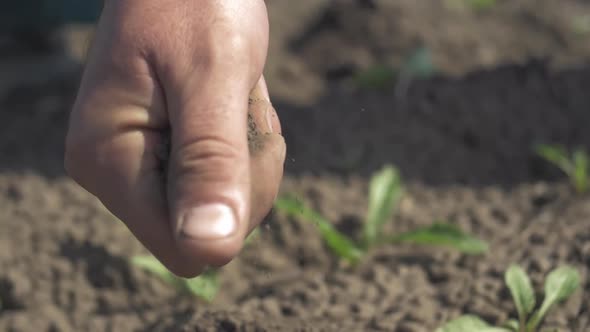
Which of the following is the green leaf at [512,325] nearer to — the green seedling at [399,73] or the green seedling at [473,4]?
the green seedling at [399,73]

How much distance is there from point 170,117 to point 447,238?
114cm

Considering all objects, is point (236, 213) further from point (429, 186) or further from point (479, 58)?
point (479, 58)

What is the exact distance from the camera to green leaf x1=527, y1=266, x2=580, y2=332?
1366 millimetres

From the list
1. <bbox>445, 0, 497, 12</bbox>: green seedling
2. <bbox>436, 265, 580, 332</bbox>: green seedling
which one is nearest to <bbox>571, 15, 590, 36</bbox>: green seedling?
<bbox>445, 0, 497, 12</bbox>: green seedling

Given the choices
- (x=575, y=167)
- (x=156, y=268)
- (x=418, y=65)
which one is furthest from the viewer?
(x=418, y=65)

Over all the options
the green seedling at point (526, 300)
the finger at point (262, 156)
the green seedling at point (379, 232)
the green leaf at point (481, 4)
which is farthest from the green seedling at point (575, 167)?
the finger at point (262, 156)

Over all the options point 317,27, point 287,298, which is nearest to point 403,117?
point 317,27

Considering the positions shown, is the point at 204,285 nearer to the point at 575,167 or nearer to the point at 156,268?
the point at 156,268

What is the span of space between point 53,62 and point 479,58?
2073 millimetres

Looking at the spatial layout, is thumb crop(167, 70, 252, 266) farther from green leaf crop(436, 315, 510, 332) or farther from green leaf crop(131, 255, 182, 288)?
green leaf crop(131, 255, 182, 288)

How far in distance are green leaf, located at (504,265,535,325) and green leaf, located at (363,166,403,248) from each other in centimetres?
56

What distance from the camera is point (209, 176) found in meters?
0.76

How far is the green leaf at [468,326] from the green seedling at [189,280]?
1.70 ft

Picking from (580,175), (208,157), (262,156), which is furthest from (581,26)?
(208,157)
